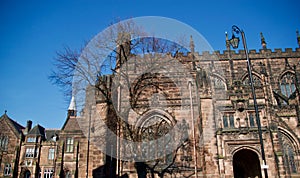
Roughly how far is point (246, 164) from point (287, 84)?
16.3 metres

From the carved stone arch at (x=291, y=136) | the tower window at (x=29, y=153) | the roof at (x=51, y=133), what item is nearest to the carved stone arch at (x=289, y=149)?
the carved stone arch at (x=291, y=136)

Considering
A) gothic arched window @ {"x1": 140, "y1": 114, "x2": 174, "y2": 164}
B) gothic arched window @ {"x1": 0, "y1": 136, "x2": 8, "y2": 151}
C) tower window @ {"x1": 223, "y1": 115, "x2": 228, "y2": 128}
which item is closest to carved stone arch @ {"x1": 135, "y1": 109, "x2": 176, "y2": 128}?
gothic arched window @ {"x1": 140, "y1": 114, "x2": 174, "y2": 164}

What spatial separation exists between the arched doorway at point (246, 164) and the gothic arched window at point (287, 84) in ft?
46.6

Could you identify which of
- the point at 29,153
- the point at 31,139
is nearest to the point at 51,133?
the point at 31,139

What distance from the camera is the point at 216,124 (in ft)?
64.5

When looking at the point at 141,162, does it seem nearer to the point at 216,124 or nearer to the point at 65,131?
the point at 216,124

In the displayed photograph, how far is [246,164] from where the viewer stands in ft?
72.1

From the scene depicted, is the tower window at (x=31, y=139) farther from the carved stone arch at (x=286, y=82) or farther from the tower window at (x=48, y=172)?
the carved stone arch at (x=286, y=82)

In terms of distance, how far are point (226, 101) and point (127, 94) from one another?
820cm

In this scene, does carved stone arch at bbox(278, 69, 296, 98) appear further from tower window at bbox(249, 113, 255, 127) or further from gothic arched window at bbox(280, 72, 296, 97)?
tower window at bbox(249, 113, 255, 127)

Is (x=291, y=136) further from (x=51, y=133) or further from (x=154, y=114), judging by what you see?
(x=51, y=133)

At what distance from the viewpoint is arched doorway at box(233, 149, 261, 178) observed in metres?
20.2

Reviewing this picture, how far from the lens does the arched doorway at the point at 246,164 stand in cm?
2017

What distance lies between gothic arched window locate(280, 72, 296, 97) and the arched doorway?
14.2 metres
